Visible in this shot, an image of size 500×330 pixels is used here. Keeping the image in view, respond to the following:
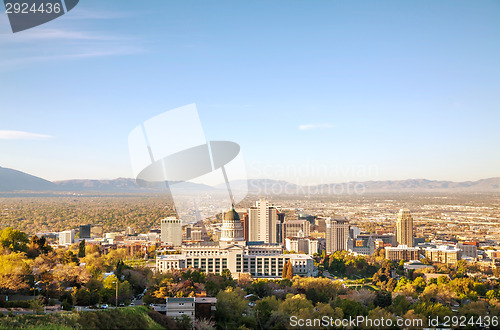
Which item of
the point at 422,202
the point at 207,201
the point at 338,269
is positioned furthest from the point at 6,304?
the point at 422,202

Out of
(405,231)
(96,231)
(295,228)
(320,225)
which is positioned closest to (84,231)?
(96,231)

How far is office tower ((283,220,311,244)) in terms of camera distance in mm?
40188

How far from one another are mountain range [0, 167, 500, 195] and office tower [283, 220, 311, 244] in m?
4.07

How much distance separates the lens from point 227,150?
11.9 meters

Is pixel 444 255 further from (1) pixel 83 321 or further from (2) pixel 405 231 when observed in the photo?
(1) pixel 83 321

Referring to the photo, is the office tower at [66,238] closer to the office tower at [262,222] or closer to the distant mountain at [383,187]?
the office tower at [262,222]

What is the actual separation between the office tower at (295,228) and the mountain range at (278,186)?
407 cm

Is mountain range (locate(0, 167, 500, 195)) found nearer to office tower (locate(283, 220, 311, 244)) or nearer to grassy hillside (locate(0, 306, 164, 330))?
office tower (locate(283, 220, 311, 244))

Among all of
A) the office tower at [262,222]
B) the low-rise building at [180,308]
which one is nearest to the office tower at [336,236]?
the office tower at [262,222]

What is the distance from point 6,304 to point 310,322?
5680 mm

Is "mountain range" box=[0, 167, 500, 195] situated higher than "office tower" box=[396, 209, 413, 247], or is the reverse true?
"mountain range" box=[0, 167, 500, 195]

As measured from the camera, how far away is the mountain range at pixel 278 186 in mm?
51188

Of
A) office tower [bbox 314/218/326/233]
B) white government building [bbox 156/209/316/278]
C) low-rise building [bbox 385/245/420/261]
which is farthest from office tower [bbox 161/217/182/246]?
office tower [bbox 314/218/326/233]

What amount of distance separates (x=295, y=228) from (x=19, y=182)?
99.7 ft
